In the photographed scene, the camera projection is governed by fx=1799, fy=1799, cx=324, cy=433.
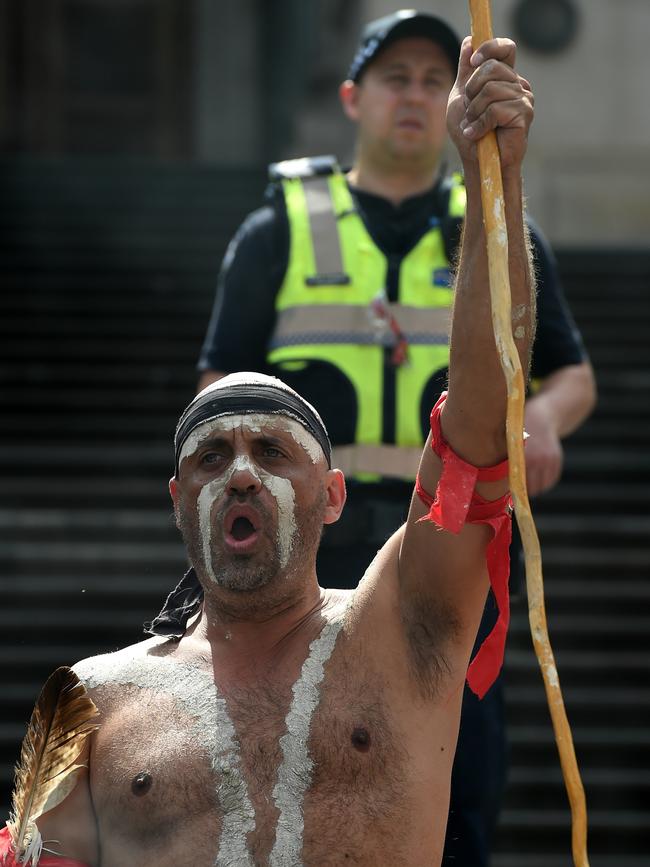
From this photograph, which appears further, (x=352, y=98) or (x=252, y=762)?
(x=352, y=98)

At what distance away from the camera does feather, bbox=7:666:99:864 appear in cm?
346

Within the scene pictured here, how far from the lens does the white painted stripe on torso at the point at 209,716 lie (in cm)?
338

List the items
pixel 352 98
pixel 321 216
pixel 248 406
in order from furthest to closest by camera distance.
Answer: pixel 352 98, pixel 321 216, pixel 248 406

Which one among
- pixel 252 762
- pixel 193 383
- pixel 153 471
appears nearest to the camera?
pixel 252 762

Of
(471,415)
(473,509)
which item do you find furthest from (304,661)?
(471,415)

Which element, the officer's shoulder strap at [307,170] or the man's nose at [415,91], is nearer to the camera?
the man's nose at [415,91]

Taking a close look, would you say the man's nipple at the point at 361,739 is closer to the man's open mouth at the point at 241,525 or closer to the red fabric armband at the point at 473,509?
the red fabric armband at the point at 473,509

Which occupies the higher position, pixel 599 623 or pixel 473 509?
pixel 473 509

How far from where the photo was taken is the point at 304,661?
3551 mm

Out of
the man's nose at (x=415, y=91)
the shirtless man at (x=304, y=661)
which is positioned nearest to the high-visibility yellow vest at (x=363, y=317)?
the man's nose at (x=415, y=91)

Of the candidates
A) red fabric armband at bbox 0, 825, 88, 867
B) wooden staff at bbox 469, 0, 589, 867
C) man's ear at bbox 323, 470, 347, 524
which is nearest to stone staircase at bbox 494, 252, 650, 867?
man's ear at bbox 323, 470, 347, 524

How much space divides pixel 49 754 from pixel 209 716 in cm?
33

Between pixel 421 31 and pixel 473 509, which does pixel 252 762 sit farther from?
pixel 421 31

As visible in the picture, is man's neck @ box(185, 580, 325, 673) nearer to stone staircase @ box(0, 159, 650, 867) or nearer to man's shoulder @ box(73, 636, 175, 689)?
man's shoulder @ box(73, 636, 175, 689)
